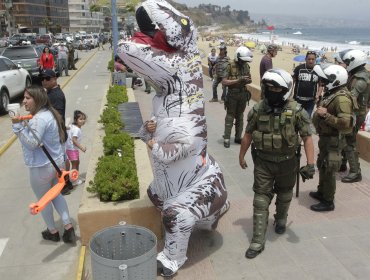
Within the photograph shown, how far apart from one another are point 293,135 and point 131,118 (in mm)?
4750

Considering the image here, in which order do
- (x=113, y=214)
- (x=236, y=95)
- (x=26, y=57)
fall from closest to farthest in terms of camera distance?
(x=113, y=214)
(x=236, y=95)
(x=26, y=57)

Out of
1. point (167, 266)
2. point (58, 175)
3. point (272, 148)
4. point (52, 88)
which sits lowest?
point (167, 266)

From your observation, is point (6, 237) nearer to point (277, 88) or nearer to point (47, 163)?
point (47, 163)

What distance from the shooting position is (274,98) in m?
3.97

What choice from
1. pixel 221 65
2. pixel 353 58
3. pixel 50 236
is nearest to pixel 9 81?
pixel 221 65

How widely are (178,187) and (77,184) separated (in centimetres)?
296

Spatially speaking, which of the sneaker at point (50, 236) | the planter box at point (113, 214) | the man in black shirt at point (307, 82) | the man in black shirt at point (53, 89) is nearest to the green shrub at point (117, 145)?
the man in black shirt at point (53, 89)

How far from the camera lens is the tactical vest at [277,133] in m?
→ 3.94

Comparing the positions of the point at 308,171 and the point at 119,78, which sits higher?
the point at 308,171

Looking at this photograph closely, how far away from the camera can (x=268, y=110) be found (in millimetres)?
4027

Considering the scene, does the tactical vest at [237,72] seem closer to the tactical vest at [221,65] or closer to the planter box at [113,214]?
the tactical vest at [221,65]

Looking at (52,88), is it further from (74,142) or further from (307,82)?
(307,82)

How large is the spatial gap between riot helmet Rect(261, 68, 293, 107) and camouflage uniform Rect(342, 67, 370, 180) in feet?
6.92

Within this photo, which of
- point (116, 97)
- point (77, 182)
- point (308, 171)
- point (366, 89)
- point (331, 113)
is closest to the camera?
point (308, 171)
